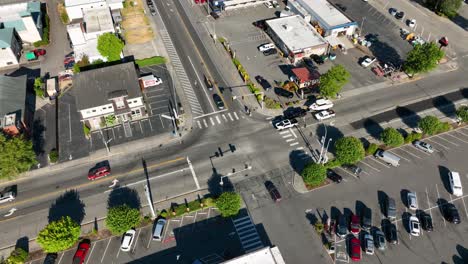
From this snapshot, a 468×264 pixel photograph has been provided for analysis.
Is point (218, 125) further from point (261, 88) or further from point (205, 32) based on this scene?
point (205, 32)

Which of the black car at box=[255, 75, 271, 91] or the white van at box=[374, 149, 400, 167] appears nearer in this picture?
the white van at box=[374, 149, 400, 167]

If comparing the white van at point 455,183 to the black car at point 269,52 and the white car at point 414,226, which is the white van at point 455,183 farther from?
the black car at point 269,52

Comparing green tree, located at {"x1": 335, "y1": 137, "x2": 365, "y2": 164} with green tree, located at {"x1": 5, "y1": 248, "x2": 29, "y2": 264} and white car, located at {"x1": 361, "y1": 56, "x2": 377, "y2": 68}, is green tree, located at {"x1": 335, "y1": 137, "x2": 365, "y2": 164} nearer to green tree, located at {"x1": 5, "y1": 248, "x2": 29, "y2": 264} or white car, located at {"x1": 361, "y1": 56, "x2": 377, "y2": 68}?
white car, located at {"x1": 361, "y1": 56, "x2": 377, "y2": 68}

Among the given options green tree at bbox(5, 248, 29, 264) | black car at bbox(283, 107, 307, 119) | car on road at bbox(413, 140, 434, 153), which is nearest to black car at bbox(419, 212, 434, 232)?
car on road at bbox(413, 140, 434, 153)

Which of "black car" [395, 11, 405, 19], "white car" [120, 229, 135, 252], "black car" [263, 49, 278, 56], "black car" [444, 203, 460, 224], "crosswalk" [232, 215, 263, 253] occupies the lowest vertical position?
"crosswalk" [232, 215, 263, 253]

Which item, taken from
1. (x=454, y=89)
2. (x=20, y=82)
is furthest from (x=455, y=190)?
(x=20, y=82)
